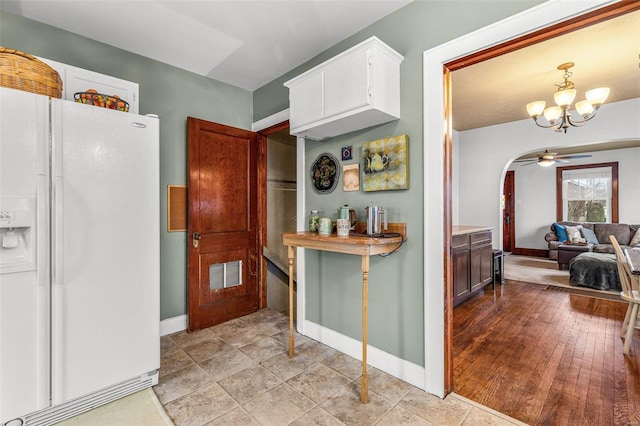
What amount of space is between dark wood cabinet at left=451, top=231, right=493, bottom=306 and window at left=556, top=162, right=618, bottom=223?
4566 millimetres

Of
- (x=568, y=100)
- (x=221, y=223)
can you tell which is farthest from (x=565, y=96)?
(x=221, y=223)

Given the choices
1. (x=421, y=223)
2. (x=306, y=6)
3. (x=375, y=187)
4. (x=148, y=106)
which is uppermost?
(x=306, y=6)

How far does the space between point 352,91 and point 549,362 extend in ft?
8.61

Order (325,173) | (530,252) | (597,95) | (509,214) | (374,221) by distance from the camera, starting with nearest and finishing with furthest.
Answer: (374,221) < (325,173) < (597,95) < (530,252) < (509,214)

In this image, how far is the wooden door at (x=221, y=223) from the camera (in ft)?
9.77

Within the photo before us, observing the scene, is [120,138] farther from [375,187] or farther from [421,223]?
[421,223]

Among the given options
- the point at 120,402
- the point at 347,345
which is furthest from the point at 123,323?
the point at 347,345

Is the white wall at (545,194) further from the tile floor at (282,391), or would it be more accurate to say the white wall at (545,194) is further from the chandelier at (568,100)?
the tile floor at (282,391)

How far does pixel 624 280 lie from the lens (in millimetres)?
2705

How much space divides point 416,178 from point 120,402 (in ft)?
8.07

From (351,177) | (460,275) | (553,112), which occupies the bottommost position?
(460,275)

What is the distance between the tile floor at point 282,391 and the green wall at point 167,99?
68 centimetres

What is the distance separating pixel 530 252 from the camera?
769 centimetres

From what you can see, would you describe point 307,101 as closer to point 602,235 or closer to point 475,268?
point 475,268
